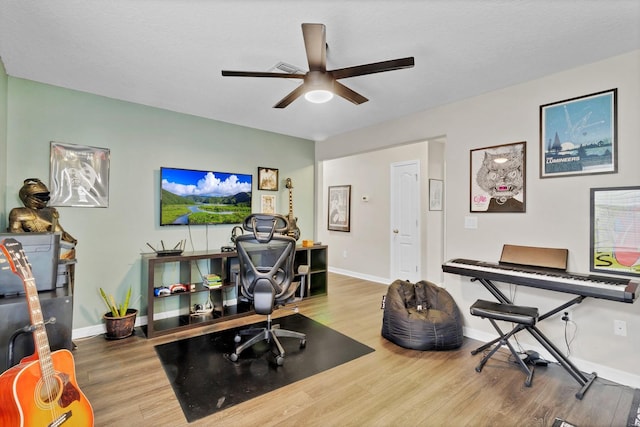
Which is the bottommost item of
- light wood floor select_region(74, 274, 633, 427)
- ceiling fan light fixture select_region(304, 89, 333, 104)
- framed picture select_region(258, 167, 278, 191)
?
light wood floor select_region(74, 274, 633, 427)

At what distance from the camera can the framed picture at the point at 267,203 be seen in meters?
4.50

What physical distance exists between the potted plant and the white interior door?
391 cm

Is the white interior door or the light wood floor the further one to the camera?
the white interior door

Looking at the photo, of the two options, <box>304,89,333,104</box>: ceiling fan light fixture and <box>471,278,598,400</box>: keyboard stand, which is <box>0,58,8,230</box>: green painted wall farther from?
<box>471,278,598,400</box>: keyboard stand

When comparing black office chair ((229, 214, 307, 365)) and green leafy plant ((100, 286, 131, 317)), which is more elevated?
black office chair ((229, 214, 307, 365))

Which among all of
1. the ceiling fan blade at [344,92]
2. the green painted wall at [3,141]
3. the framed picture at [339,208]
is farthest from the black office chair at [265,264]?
the framed picture at [339,208]

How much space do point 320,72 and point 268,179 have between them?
259cm

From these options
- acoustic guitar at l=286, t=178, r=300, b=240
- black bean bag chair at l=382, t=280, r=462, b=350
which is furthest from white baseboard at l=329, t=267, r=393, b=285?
black bean bag chair at l=382, t=280, r=462, b=350

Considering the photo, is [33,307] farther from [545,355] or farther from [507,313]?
[545,355]

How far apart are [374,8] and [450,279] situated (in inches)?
107

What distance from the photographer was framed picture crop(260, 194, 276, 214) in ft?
14.8

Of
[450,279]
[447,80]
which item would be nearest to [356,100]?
[447,80]

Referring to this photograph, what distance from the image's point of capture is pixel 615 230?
2350 mm

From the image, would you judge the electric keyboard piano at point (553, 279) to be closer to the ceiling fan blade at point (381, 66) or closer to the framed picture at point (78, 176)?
the ceiling fan blade at point (381, 66)
